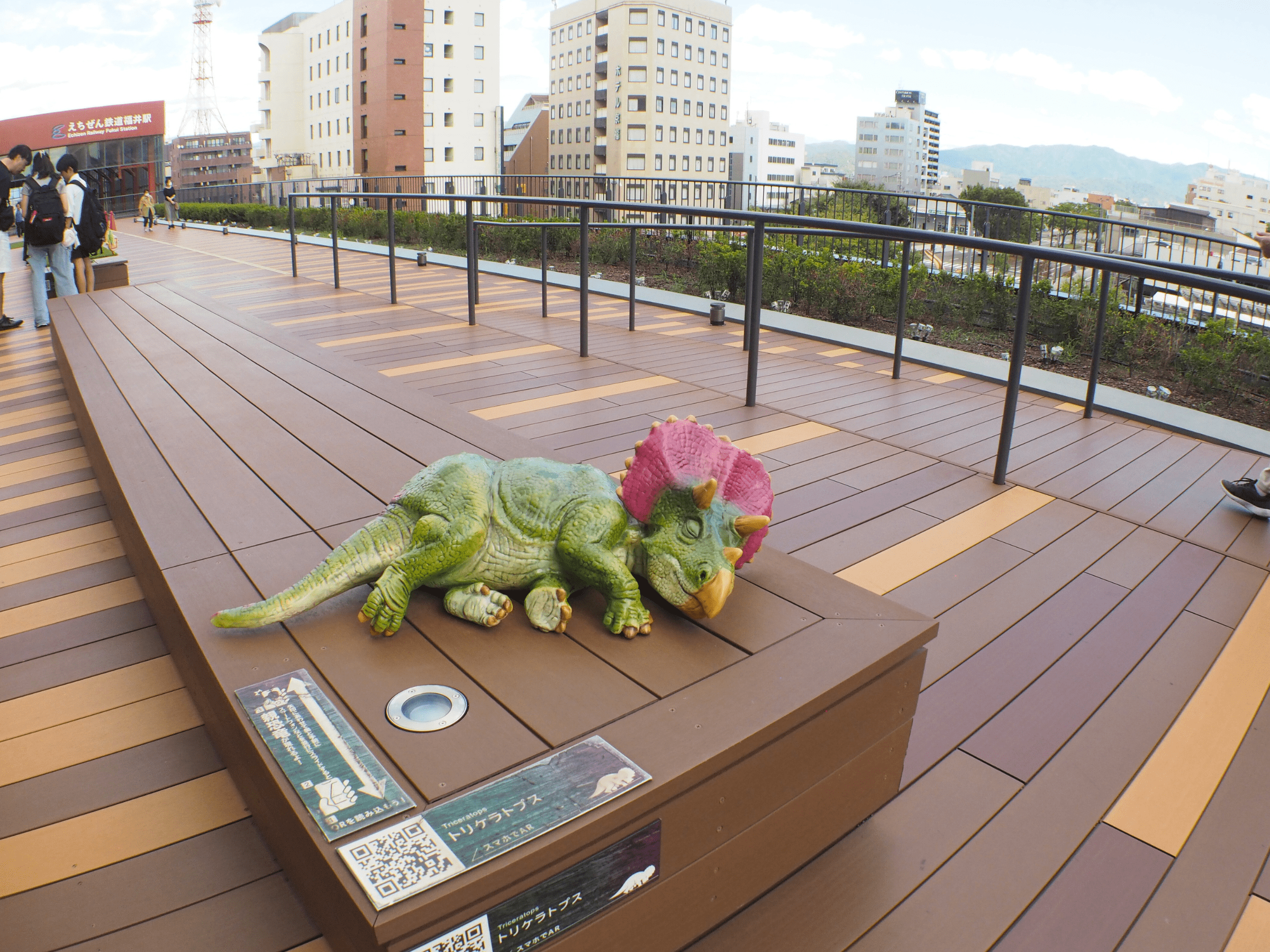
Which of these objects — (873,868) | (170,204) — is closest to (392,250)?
(873,868)

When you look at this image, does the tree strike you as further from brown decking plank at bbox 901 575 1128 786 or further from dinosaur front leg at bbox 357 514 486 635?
dinosaur front leg at bbox 357 514 486 635

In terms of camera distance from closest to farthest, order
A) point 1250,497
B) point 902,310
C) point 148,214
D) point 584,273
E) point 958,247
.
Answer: point 1250,497 → point 958,247 → point 902,310 → point 584,273 → point 148,214

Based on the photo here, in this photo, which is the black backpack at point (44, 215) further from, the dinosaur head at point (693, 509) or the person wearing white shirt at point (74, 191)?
the dinosaur head at point (693, 509)

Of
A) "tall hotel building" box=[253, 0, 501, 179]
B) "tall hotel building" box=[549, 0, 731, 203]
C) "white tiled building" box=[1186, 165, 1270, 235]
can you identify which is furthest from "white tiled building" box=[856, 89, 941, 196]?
"tall hotel building" box=[253, 0, 501, 179]

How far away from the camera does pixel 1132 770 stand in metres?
1.71

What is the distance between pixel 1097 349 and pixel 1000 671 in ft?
8.49

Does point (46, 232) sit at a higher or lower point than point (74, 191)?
lower

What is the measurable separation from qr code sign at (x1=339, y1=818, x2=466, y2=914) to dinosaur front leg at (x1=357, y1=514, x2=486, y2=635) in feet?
1.74

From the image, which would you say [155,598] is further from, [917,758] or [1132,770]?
[1132,770]

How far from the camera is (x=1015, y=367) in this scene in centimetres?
306

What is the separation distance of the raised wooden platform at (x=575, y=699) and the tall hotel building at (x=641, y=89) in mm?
73219

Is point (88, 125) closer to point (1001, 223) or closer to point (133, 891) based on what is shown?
point (1001, 223)

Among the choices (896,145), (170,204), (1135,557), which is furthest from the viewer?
(896,145)

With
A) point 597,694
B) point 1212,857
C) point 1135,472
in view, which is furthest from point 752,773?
point 1135,472
